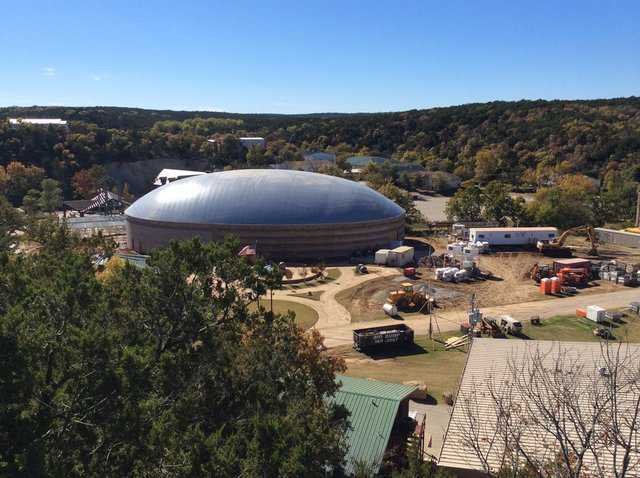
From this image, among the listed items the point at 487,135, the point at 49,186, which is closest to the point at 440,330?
the point at 49,186

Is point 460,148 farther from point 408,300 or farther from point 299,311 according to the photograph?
point 299,311

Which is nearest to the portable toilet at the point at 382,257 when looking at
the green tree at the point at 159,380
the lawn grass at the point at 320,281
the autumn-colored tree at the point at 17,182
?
the lawn grass at the point at 320,281

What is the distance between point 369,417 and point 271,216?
4144 cm

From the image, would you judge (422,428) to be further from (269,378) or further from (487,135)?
(487,135)

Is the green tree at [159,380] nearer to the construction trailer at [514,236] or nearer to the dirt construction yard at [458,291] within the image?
the dirt construction yard at [458,291]

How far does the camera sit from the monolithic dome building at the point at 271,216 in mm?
59438

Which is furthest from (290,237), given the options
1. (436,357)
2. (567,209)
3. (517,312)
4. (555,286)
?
(567,209)

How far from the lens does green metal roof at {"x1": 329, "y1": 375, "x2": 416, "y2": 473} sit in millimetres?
18422

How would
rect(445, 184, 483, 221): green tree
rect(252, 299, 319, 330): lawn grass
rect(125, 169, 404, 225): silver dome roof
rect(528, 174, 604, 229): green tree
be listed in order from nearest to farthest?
rect(252, 299, 319, 330): lawn grass → rect(125, 169, 404, 225): silver dome roof → rect(528, 174, 604, 229): green tree → rect(445, 184, 483, 221): green tree

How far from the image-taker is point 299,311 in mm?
42969

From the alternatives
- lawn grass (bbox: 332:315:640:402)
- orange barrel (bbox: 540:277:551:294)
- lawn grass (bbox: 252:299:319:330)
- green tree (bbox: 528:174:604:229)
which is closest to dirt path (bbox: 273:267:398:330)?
lawn grass (bbox: 252:299:319:330)

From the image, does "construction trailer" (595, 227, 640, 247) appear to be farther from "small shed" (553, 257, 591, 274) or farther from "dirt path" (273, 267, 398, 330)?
"dirt path" (273, 267, 398, 330)

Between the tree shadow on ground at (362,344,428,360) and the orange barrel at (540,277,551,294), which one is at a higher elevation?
the orange barrel at (540,277,551,294)

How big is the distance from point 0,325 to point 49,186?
94.2m
